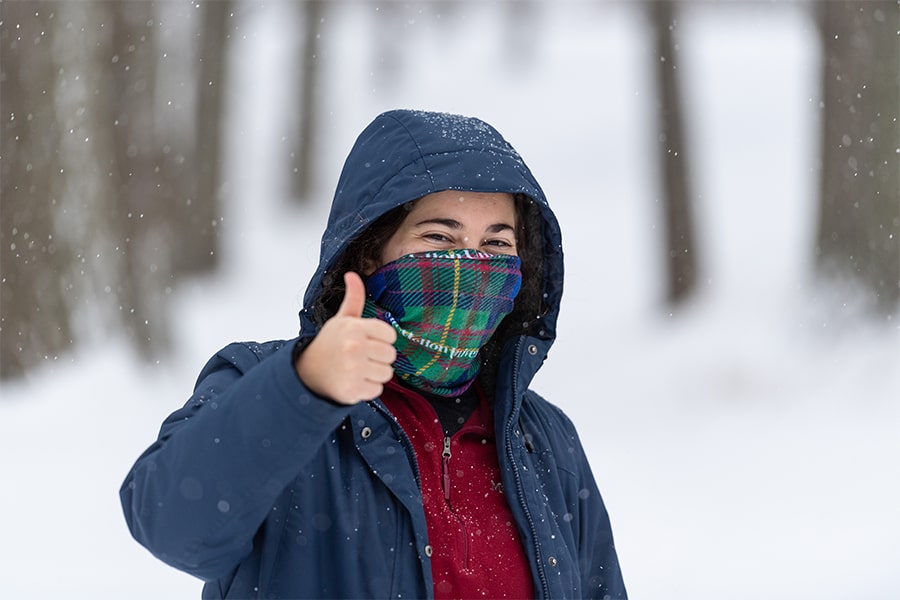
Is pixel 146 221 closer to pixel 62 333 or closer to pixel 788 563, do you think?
pixel 62 333

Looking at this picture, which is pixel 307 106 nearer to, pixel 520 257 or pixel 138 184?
pixel 138 184

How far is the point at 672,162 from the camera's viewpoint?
34.1 feet

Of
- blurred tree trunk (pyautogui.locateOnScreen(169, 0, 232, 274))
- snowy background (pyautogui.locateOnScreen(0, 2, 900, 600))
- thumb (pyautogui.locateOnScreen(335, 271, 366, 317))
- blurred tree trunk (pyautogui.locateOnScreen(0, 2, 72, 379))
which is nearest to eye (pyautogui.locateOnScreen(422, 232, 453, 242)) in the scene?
thumb (pyautogui.locateOnScreen(335, 271, 366, 317))

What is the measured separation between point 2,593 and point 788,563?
128 inches

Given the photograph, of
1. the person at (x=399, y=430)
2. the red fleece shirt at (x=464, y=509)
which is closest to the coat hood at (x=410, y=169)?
the person at (x=399, y=430)

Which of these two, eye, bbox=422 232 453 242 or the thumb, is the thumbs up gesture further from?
eye, bbox=422 232 453 242

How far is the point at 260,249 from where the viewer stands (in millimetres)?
15758

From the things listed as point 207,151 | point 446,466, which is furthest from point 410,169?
point 207,151

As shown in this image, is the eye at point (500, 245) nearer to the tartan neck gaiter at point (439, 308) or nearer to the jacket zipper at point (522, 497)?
the tartan neck gaiter at point (439, 308)

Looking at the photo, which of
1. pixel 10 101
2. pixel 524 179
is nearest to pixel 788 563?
pixel 524 179

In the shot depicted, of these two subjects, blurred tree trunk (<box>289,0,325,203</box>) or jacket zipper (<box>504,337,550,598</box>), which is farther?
blurred tree trunk (<box>289,0,325,203</box>)

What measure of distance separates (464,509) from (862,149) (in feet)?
20.2

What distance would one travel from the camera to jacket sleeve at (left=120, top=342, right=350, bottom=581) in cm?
162

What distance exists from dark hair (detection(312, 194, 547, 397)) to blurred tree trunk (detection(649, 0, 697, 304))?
25.4ft
